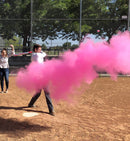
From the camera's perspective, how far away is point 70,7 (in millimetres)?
16719

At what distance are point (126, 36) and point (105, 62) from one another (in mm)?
929

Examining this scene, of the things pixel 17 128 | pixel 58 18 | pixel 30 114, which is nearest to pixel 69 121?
pixel 30 114

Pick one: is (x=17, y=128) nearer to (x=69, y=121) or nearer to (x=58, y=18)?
(x=69, y=121)

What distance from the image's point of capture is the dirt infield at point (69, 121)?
449 centimetres

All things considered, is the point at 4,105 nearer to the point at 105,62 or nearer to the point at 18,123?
the point at 18,123

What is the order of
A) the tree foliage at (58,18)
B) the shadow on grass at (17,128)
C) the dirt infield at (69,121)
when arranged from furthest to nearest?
the tree foliage at (58,18) < the shadow on grass at (17,128) < the dirt infield at (69,121)

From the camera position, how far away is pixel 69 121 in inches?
213

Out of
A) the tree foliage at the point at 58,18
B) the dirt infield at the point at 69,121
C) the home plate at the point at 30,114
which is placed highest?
the tree foliage at the point at 58,18

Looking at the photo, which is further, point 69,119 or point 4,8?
point 4,8

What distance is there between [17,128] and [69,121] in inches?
60.1

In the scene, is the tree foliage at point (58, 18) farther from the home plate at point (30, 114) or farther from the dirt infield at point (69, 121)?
the home plate at point (30, 114)

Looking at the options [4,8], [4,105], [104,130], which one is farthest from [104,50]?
[4,8]

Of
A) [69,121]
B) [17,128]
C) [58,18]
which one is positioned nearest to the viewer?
[17,128]

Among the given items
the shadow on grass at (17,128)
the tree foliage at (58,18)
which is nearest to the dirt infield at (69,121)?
the shadow on grass at (17,128)
